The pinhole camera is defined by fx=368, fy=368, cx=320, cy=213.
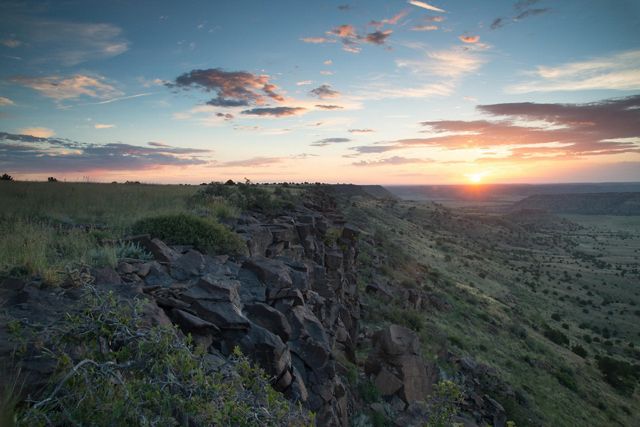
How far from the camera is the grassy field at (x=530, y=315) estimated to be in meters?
18.8

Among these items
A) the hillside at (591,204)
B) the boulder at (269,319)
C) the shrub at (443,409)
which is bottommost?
the hillside at (591,204)

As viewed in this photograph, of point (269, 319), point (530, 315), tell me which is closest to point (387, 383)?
point (269, 319)

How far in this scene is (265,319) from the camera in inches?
259

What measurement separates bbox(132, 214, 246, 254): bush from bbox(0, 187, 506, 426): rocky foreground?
458 millimetres

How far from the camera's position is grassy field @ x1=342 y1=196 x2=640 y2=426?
18781mm

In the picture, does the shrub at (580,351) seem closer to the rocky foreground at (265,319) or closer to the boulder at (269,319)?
the rocky foreground at (265,319)

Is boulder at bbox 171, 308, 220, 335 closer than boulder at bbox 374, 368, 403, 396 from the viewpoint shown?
Yes

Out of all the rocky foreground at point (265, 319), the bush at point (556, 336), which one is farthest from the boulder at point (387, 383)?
the bush at point (556, 336)

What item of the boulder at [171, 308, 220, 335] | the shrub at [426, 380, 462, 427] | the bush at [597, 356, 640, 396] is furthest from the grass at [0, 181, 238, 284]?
the bush at [597, 356, 640, 396]

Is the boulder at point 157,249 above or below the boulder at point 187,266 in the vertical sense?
above

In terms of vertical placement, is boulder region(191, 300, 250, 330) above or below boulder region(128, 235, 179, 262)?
below

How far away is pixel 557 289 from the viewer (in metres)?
48.4

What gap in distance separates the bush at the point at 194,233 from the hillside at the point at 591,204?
192990mm

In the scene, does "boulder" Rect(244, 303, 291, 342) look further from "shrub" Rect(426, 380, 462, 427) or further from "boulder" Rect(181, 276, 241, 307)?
"shrub" Rect(426, 380, 462, 427)
